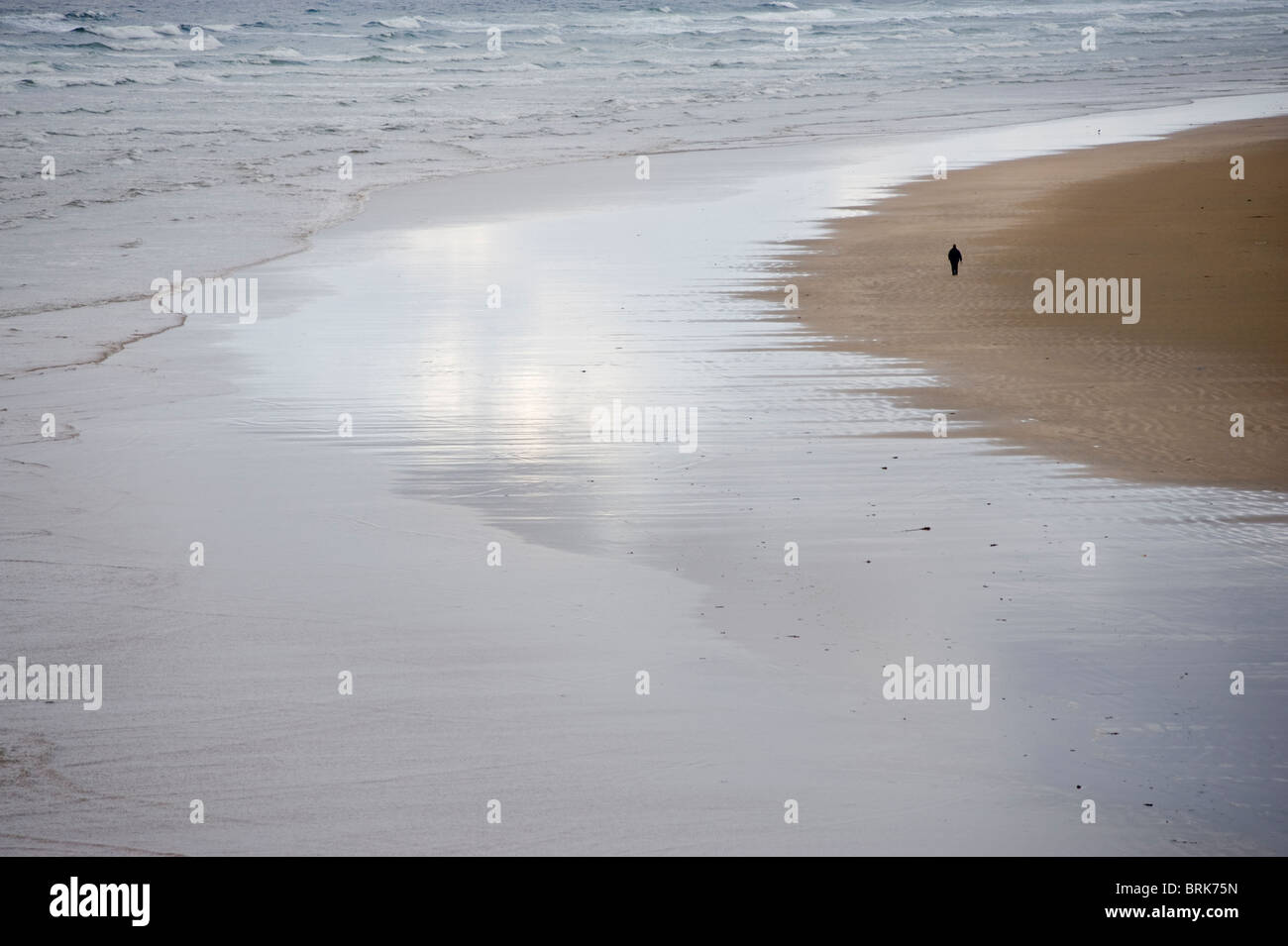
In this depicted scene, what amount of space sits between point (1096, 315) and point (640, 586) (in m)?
7.02

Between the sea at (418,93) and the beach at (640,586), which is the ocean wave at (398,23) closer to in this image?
the sea at (418,93)

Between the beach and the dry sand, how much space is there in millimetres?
78

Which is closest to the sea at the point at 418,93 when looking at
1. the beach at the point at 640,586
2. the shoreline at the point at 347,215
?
the shoreline at the point at 347,215

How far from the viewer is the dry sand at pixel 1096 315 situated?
29.6 ft

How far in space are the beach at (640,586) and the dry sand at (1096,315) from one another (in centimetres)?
8

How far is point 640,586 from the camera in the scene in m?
→ 6.70

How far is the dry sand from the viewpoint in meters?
9.02

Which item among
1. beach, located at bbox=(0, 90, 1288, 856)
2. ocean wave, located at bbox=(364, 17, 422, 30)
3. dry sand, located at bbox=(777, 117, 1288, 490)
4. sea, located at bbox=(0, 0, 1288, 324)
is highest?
ocean wave, located at bbox=(364, 17, 422, 30)

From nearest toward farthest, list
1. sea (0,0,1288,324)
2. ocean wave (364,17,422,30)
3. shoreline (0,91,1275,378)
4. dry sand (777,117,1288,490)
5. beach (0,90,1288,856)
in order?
beach (0,90,1288,856), dry sand (777,117,1288,490), shoreline (0,91,1275,378), sea (0,0,1288,324), ocean wave (364,17,422,30)

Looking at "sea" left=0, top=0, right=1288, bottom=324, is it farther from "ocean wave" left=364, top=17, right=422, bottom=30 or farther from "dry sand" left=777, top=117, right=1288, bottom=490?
"dry sand" left=777, top=117, right=1288, bottom=490

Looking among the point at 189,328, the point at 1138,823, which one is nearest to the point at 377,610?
the point at 1138,823

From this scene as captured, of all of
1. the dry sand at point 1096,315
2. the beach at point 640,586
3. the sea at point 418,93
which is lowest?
the beach at point 640,586

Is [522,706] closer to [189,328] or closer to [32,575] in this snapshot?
[32,575]

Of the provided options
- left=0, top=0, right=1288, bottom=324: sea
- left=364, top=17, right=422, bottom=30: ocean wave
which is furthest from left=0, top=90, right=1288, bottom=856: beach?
left=364, top=17, right=422, bottom=30: ocean wave
